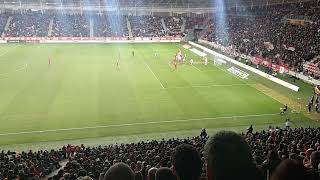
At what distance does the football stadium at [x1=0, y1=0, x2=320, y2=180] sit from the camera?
7.65 m

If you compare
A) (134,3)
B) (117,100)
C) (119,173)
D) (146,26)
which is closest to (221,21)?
(146,26)

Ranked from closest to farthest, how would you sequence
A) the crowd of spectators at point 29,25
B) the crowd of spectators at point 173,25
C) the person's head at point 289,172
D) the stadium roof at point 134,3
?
the person's head at point 289,172, the crowd of spectators at point 29,25, the crowd of spectators at point 173,25, the stadium roof at point 134,3

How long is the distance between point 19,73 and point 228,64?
2715 centimetres

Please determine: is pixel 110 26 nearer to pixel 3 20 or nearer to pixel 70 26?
pixel 70 26

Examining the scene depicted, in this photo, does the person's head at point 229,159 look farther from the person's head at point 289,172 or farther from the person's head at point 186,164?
the person's head at point 186,164

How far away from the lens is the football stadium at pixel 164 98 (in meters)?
7.65

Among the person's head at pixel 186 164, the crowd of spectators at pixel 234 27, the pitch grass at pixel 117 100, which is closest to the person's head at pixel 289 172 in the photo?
the person's head at pixel 186 164

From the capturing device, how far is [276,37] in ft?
197

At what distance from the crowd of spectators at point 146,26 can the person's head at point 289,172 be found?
82.3m

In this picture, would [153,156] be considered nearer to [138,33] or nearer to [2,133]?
[2,133]

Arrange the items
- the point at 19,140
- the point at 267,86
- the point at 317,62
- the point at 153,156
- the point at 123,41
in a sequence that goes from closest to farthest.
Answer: the point at 153,156 < the point at 19,140 < the point at 267,86 < the point at 317,62 < the point at 123,41

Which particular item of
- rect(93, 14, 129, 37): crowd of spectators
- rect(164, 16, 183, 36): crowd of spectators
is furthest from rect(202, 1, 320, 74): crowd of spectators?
rect(93, 14, 129, 37): crowd of spectators

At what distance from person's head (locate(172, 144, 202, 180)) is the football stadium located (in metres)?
0.01

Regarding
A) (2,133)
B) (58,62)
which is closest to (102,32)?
(58,62)
